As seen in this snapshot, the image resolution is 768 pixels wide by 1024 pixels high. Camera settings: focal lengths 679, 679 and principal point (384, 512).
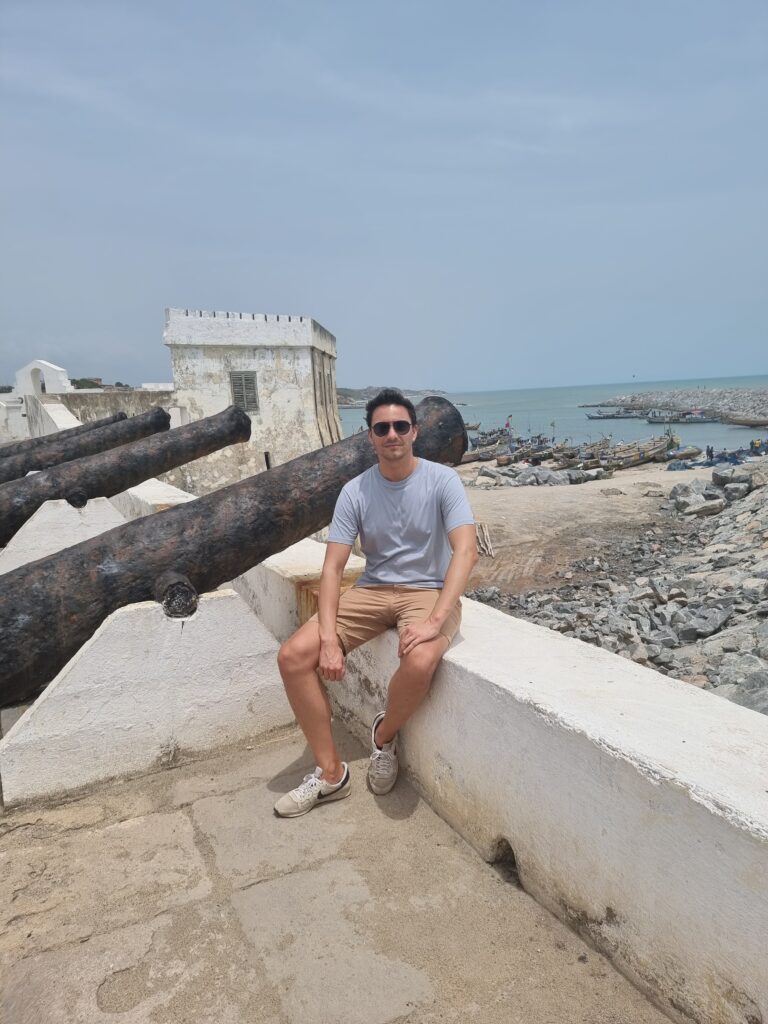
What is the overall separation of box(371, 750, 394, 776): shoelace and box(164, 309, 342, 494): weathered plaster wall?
18.8 m

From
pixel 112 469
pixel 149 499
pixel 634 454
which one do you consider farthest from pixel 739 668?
pixel 634 454

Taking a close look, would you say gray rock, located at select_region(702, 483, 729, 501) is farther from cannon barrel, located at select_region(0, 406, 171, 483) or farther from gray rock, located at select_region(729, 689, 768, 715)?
cannon barrel, located at select_region(0, 406, 171, 483)

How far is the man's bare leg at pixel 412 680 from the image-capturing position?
6.76 feet

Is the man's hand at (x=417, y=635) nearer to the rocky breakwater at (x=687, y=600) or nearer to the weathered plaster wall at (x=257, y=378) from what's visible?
the rocky breakwater at (x=687, y=600)

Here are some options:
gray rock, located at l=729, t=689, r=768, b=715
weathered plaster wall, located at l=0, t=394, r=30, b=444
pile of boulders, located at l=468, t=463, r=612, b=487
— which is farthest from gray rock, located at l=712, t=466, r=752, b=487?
weathered plaster wall, located at l=0, t=394, r=30, b=444

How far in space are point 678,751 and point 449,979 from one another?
0.75m

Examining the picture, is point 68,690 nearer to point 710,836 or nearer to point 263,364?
point 710,836

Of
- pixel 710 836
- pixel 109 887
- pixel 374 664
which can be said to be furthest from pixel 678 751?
pixel 109 887

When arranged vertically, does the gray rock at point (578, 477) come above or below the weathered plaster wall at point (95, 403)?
below

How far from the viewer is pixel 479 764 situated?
194 cm

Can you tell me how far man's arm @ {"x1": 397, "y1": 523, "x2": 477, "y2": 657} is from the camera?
6.85ft

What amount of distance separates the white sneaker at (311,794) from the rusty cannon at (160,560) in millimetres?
764

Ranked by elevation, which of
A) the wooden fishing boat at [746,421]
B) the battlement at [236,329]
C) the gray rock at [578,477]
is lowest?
the wooden fishing boat at [746,421]

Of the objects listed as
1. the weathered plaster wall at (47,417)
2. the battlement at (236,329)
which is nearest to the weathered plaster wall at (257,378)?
the battlement at (236,329)
